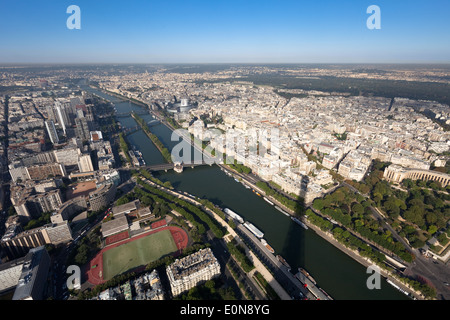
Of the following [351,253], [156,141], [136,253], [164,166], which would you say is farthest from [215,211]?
[156,141]

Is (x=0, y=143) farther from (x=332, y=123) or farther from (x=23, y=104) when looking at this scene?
(x=332, y=123)

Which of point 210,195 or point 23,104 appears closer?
point 210,195


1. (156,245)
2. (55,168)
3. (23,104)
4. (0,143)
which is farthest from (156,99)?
(156,245)

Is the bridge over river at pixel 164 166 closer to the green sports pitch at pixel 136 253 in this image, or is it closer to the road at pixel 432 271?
the green sports pitch at pixel 136 253

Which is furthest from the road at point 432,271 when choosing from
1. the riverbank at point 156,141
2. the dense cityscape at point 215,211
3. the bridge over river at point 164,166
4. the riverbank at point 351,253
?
the riverbank at point 156,141

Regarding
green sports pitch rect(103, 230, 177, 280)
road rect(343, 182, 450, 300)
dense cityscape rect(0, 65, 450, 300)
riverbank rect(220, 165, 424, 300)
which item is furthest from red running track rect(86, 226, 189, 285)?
road rect(343, 182, 450, 300)

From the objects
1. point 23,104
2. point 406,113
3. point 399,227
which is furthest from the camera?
point 23,104
